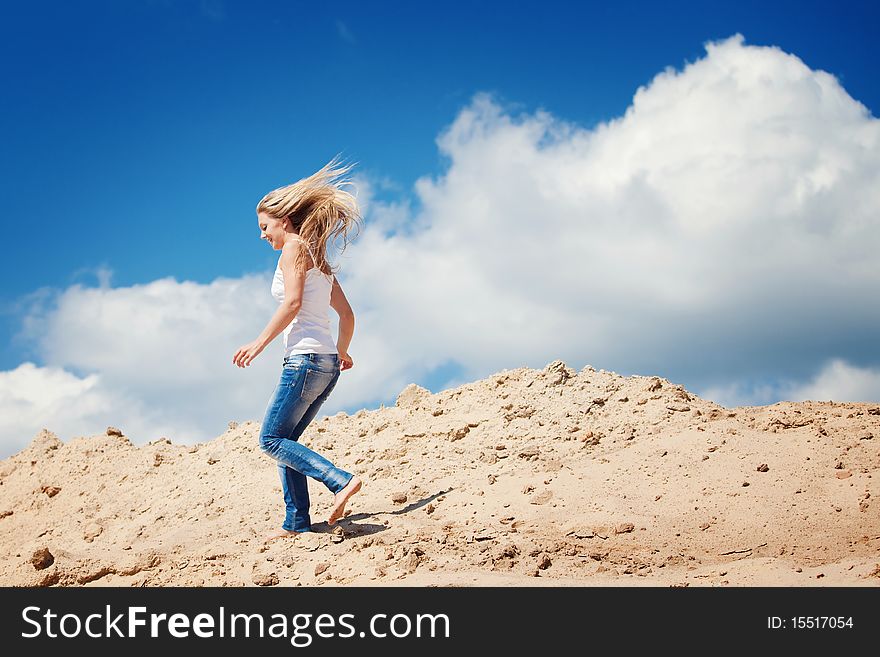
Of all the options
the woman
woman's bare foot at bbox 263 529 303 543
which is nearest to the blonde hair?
the woman

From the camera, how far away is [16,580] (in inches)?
241

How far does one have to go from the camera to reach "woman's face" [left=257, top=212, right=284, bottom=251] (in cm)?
580

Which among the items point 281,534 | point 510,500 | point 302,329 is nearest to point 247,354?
point 302,329

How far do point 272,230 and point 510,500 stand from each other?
2729 millimetres

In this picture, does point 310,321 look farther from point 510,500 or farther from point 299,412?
point 510,500

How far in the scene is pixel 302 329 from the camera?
5.57m

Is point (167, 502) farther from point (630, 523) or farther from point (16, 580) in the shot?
point (630, 523)

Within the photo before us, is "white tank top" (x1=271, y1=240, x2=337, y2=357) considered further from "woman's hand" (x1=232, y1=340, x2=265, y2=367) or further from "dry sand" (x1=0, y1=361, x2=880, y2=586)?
"dry sand" (x1=0, y1=361, x2=880, y2=586)

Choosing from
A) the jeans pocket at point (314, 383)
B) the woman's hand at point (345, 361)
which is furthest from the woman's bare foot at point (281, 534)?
the woman's hand at point (345, 361)

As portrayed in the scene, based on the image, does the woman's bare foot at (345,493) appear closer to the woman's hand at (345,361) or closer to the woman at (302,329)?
the woman at (302,329)

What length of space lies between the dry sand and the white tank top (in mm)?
1349

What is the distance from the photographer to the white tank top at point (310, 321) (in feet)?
18.2
